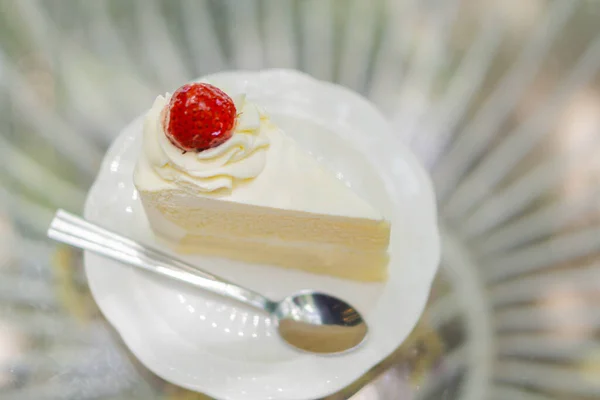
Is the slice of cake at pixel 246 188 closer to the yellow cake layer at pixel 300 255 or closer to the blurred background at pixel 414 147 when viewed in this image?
the yellow cake layer at pixel 300 255

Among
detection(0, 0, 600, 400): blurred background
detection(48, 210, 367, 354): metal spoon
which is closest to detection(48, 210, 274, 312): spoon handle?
detection(48, 210, 367, 354): metal spoon

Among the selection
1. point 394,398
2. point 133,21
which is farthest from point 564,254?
point 133,21

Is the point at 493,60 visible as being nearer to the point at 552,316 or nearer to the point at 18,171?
the point at 552,316

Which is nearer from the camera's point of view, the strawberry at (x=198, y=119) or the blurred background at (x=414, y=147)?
the strawberry at (x=198, y=119)

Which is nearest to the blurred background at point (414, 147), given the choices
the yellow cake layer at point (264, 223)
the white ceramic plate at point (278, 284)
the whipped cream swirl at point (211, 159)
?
the white ceramic plate at point (278, 284)

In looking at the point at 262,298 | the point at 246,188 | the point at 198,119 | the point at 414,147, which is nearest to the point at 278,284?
the point at 262,298

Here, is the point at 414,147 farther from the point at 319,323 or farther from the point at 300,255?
the point at 319,323
